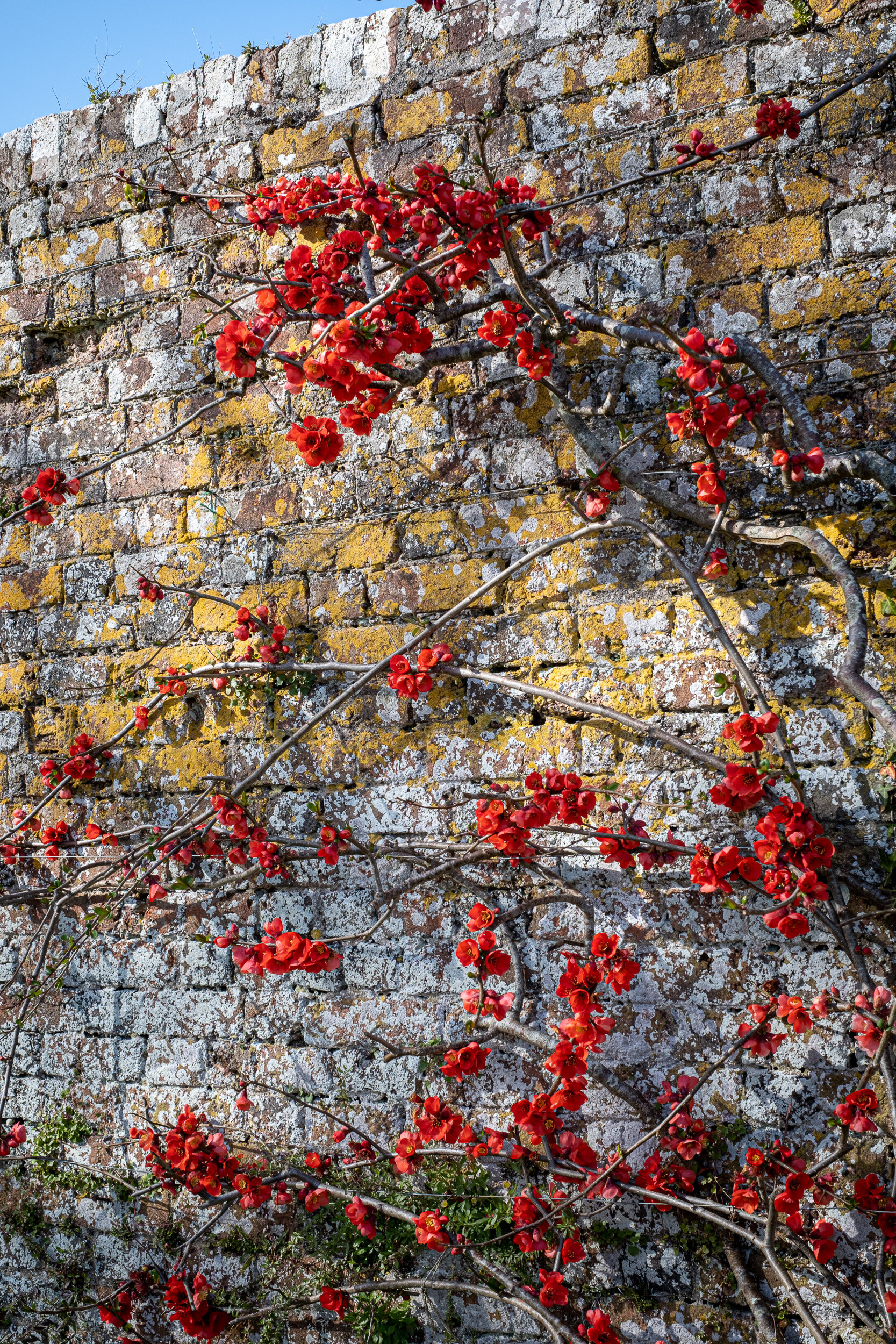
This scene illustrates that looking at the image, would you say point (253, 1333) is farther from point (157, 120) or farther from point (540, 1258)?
point (157, 120)

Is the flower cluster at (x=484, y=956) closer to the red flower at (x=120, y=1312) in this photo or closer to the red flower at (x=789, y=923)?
the red flower at (x=789, y=923)

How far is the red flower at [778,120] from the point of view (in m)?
2.33

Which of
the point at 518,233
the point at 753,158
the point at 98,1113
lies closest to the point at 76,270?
the point at 518,233

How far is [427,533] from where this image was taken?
8.79 ft

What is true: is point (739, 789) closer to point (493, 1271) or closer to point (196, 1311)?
point (493, 1271)

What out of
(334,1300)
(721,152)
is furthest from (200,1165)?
(721,152)

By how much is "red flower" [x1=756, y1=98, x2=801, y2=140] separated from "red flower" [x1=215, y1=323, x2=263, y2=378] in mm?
1417

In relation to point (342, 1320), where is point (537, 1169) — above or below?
above

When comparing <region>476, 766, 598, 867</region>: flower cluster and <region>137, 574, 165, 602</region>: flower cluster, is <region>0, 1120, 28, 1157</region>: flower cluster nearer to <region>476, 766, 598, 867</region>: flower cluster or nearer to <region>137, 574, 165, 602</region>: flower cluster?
<region>137, 574, 165, 602</region>: flower cluster

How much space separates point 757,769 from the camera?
6.84 ft

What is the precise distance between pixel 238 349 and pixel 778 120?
1.51m

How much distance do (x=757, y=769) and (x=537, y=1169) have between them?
1191mm

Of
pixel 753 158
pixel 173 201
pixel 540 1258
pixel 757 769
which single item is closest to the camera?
pixel 757 769

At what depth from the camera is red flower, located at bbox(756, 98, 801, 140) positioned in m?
2.33
